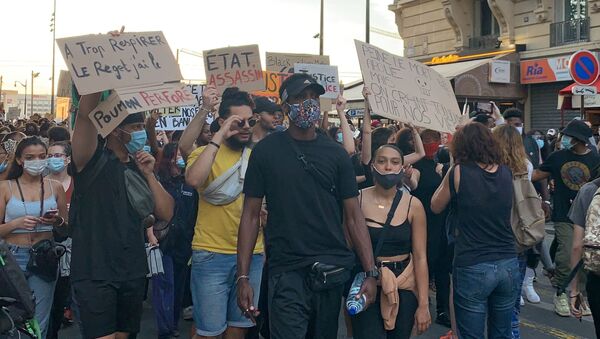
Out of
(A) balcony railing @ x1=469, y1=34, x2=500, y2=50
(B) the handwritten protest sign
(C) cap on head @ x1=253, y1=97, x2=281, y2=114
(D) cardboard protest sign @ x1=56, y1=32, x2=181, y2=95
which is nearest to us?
(D) cardboard protest sign @ x1=56, y1=32, x2=181, y2=95

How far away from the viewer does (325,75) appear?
28.7ft

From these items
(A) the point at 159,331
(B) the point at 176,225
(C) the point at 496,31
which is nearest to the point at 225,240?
(B) the point at 176,225

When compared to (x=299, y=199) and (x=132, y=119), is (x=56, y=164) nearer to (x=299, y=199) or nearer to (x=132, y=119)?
(x=132, y=119)

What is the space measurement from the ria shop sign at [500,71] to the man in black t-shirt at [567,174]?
49.2 feet

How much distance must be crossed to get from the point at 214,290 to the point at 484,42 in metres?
21.3

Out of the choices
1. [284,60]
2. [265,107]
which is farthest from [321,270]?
[284,60]

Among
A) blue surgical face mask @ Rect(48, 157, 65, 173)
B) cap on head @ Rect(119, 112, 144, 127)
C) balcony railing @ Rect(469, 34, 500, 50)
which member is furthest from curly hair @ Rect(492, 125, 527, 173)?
balcony railing @ Rect(469, 34, 500, 50)

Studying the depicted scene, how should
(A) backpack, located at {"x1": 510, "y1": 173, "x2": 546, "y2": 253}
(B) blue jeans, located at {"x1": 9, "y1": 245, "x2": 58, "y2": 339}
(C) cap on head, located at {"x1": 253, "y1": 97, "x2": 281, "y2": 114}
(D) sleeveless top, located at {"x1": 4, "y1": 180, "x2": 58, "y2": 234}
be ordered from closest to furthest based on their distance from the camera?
1. (B) blue jeans, located at {"x1": 9, "y1": 245, "x2": 58, "y2": 339}
2. (D) sleeveless top, located at {"x1": 4, "y1": 180, "x2": 58, "y2": 234}
3. (A) backpack, located at {"x1": 510, "y1": 173, "x2": 546, "y2": 253}
4. (C) cap on head, located at {"x1": 253, "y1": 97, "x2": 281, "y2": 114}

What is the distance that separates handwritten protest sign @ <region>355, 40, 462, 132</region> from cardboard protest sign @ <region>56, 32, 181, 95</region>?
166 centimetres

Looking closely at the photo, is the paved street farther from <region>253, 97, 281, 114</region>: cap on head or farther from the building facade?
the building facade

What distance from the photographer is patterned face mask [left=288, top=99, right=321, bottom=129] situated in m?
3.50

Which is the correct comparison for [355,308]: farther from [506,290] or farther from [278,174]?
[506,290]

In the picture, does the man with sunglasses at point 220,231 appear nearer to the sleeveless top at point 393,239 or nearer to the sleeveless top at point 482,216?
the sleeveless top at point 393,239

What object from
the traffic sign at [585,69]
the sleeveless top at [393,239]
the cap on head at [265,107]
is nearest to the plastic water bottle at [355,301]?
the sleeveless top at [393,239]
